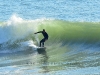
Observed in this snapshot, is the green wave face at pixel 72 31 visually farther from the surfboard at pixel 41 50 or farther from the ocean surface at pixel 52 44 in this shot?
the surfboard at pixel 41 50

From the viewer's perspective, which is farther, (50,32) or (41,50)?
(50,32)

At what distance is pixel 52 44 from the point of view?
24.7 metres

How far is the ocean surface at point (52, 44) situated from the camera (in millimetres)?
18266

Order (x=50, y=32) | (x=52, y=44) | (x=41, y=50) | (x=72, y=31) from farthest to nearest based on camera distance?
(x=50, y=32)
(x=72, y=31)
(x=52, y=44)
(x=41, y=50)

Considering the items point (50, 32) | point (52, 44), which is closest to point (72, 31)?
point (50, 32)

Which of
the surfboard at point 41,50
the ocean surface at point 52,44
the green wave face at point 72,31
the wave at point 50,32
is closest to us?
A: the ocean surface at point 52,44

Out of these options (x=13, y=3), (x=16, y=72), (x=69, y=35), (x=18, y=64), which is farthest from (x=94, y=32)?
(x=13, y=3)

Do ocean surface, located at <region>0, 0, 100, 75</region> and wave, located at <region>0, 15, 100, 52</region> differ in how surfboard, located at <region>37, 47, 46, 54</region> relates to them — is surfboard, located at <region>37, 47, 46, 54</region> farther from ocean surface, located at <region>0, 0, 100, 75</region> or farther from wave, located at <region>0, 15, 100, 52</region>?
wave, located at <region>0, 15, 100, 52</region>

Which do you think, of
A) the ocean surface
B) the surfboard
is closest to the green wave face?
the ocean surface

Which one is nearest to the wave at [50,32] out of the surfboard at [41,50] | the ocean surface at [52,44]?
the ocean surface at [52,44]

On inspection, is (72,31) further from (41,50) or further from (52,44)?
(41,50)

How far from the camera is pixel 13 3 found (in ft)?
138

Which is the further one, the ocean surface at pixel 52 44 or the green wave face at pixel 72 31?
the green wave face at pixel 72 31

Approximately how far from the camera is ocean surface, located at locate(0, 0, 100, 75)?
59.9 feet
